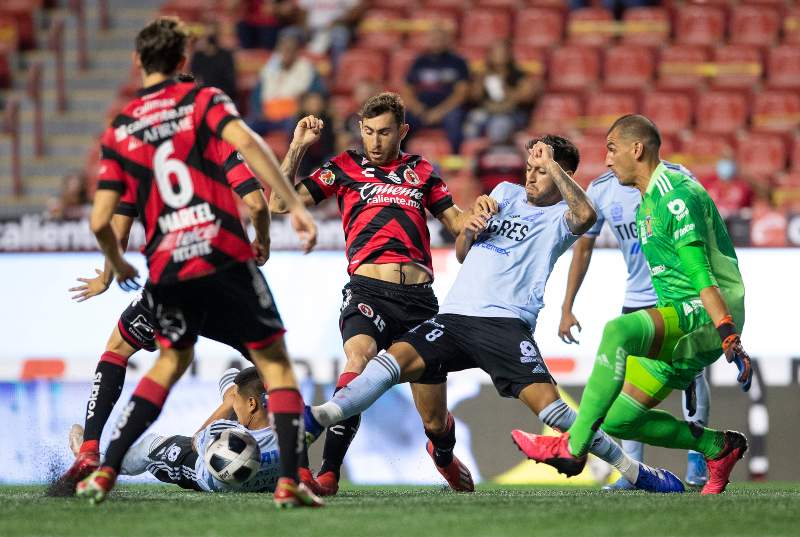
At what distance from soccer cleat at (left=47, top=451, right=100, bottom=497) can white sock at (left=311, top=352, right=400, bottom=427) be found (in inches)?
49.2

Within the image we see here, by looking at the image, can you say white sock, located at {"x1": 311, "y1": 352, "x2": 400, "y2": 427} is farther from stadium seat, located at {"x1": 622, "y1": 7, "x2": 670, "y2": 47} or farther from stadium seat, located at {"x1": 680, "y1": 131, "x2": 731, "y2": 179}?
stadium seat, located at {"x1": 622, "y1": 7, "x2": 670, "y2": 47}

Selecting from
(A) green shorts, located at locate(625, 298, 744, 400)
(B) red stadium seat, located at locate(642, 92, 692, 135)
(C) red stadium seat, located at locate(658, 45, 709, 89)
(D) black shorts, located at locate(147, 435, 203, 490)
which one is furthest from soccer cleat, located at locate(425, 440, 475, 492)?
(C) red stadium seat, located at locate(658, 45, 709, 89)

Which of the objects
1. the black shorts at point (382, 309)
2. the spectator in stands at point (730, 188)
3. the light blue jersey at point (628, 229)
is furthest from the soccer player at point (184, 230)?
the spectator in stands at point (730, 188)

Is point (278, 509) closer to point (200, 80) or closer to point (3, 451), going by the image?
point (3, 451)

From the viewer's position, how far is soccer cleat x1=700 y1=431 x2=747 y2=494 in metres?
7.19

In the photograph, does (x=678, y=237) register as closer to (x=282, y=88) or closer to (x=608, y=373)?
(x=608, y=373)

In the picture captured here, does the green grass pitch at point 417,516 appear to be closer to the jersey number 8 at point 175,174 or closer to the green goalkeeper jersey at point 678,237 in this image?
the green goalkeeper jersey at point 678,237

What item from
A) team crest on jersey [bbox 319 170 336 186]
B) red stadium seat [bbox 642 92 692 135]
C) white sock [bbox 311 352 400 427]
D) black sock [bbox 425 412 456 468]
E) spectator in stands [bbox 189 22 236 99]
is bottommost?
black sock [bbox 425 412 456 468]

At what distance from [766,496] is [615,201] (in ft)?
6.97

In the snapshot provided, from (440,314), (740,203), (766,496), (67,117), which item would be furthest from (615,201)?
(67,117)

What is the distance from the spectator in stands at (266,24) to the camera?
54.0 feet

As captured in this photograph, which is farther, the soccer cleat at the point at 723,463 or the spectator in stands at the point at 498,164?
the spectator in stands at the point at 498,164

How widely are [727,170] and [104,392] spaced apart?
24.5ft

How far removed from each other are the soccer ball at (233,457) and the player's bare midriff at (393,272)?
44.7 inches
